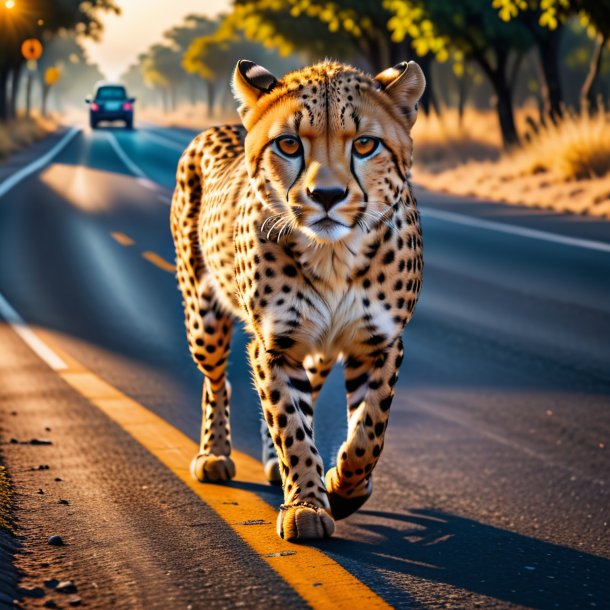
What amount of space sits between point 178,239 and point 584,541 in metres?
2.44

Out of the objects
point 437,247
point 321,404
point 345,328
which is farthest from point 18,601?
point 437,247

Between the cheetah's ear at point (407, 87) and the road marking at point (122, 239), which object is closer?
the cheetah's ear at point (407, 87)

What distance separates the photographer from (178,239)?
637 centimetres

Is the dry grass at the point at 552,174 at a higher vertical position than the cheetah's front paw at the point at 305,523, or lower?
higher

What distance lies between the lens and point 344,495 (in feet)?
15.9

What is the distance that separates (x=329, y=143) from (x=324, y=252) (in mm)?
504

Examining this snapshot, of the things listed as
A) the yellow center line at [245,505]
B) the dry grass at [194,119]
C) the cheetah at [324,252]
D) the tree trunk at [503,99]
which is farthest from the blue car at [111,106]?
the cheetah at [324,252]

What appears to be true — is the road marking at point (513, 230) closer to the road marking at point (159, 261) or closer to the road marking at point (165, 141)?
the road marking at point (159, 261)

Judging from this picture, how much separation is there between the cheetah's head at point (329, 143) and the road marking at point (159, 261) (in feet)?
33.3

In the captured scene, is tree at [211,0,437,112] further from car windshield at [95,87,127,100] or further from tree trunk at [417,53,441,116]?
car windshield at [95,87,127,100]

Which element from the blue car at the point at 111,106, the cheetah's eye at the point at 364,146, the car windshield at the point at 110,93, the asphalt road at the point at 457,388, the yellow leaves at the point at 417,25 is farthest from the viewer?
the car windshield at the point at 110,93

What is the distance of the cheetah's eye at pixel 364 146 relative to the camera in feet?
13.2

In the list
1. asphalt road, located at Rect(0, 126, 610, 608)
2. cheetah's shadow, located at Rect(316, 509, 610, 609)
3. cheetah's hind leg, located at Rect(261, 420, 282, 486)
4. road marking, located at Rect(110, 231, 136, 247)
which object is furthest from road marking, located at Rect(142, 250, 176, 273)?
cheetah's shadow, located at Rect(316, 509, 610, 609)

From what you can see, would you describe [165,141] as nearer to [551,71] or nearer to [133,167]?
[133,167]
